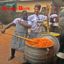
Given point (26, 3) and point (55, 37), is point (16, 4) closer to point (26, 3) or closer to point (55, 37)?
point (26, 3)

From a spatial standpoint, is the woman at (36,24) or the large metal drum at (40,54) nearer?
the large metal drum at (40,54)

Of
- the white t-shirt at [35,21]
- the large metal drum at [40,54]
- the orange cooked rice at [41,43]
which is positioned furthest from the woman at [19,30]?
the large metal drum at [40,54]

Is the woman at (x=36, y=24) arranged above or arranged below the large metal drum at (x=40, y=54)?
above

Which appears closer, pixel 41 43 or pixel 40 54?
pixel 40 54

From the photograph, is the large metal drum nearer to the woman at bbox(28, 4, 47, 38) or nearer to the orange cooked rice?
the orange cooked rice

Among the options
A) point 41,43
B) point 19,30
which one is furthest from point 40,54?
point 19,30

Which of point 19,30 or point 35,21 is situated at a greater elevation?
point 35,21

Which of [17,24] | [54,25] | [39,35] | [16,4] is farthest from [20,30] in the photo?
[16,4]

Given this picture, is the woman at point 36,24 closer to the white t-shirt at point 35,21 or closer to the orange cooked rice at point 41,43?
the white t-shirt at point 35,21

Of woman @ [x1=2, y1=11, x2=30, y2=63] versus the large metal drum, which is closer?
the large metal drum

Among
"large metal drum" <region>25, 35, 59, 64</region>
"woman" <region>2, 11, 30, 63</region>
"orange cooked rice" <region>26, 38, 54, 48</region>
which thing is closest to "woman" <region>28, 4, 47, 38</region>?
"woman" <region>2, 11, 30, 63</region>

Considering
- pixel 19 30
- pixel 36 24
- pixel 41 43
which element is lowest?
pixel 41 43

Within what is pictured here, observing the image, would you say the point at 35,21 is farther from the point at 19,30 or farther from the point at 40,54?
the point at 40,54

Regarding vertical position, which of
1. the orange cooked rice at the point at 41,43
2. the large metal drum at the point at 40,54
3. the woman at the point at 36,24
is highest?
the woman at the point at 36,24
